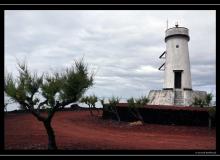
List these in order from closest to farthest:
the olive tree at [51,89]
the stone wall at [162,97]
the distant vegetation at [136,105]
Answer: the olive tree at [51,89], the distant vegetation at [136,105], the stone wall at [162,97]

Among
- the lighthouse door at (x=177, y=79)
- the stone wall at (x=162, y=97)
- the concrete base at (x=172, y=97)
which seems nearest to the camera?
the concrete base at (x=172, y=97)

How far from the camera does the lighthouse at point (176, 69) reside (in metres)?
30.7

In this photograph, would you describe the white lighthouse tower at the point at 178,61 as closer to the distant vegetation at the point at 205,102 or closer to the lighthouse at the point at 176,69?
the lighthouse at the point at 176,69

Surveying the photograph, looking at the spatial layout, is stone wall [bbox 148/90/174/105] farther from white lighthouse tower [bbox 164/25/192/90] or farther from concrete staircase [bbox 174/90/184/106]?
white lighthouse tower [bbox 164/25/192/90]

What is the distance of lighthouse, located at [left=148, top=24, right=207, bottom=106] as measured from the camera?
3072 centimetres

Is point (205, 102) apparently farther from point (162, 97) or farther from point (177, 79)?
point (177, 79)

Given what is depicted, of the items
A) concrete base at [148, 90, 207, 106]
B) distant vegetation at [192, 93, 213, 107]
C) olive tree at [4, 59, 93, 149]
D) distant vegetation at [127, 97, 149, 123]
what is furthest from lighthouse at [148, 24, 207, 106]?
olive tree at [4, 59, 93, 149]

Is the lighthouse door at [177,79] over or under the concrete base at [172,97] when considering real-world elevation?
over

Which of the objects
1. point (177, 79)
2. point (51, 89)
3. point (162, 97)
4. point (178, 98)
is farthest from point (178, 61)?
point (51, 89)

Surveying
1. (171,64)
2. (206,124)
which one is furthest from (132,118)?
(171,64)

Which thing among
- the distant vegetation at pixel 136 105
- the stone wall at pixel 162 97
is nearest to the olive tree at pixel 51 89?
the distant vegetation at pixel 136 105

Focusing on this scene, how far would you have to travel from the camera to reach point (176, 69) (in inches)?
1234
